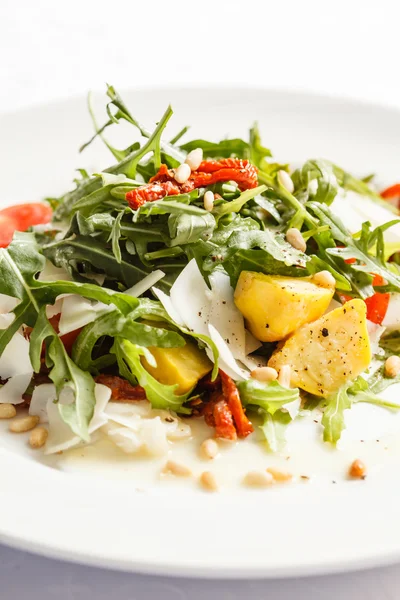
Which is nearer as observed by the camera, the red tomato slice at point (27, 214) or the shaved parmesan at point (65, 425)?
the shaved parmesan at point (65, 425)

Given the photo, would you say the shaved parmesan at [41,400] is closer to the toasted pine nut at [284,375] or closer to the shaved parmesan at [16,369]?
the shaved parmesan at [16,369]

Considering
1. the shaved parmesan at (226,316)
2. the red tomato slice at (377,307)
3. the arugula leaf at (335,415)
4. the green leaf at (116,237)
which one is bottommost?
the arugula leaf at (335,415)

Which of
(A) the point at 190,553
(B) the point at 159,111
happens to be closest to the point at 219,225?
(A) the point at 190,553

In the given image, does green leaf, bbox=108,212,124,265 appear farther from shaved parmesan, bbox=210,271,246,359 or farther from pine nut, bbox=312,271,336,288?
pine nut, bbox=312,271,336,288

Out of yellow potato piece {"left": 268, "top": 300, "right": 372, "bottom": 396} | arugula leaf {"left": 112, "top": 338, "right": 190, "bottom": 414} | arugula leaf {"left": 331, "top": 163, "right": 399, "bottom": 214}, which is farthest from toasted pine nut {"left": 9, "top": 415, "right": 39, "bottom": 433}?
arugula leaf {"left": 331, "top": 163, "right": 399, "bottom": 214}

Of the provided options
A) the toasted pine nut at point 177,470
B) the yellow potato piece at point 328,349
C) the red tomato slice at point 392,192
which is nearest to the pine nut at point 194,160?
the yellow potato piece at point 328,349

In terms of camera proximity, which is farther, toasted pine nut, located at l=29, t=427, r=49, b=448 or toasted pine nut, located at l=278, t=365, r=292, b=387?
toasted pine nut, located at l=278, t=365, r=292, b=387

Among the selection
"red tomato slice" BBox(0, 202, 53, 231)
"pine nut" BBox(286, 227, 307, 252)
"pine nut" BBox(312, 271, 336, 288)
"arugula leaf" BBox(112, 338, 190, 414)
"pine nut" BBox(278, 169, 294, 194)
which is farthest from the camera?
"red tomato slice" BBox(0, 202, 53, 231)

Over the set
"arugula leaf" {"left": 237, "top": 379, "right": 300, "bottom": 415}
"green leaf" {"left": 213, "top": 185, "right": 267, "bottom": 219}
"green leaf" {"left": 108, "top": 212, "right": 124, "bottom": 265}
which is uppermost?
"green leaf" {"left": 213, "top": 185, "right": 267, "bottom": 219}
